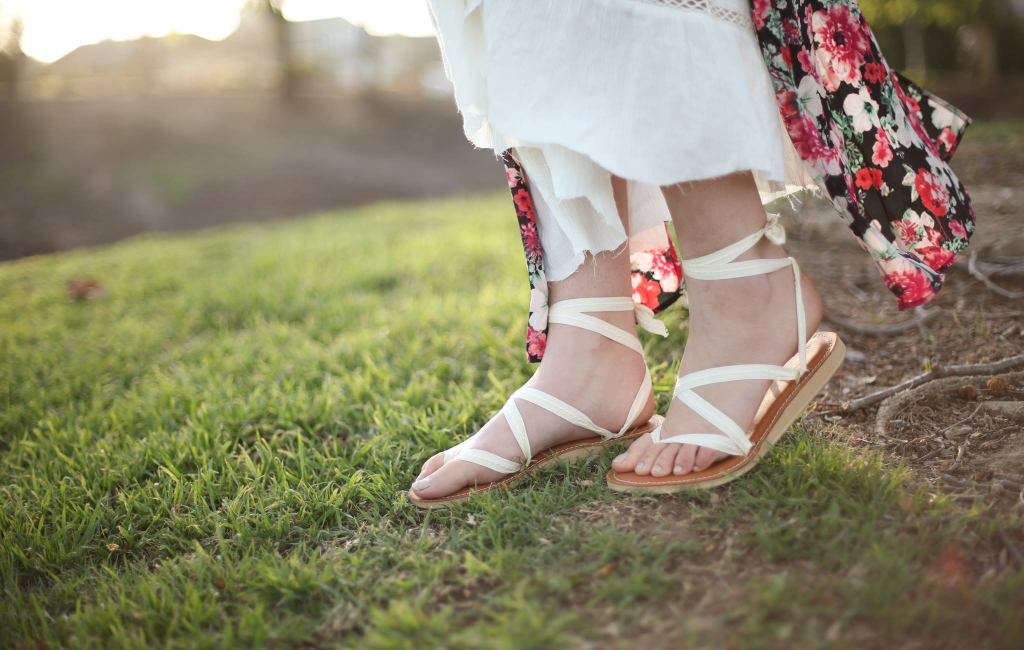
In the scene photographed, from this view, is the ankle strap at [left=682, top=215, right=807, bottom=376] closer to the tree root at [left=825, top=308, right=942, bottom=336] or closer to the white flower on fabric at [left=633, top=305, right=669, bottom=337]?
the white flower on fabric at [left=633, top=305, right=669, bottom=337]

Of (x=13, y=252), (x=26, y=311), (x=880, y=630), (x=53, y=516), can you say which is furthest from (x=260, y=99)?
(x=880, y=630)

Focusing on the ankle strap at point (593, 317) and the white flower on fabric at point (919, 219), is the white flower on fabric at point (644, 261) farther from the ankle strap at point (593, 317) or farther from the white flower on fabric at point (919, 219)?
the white flower on fabric at point (919, 219)

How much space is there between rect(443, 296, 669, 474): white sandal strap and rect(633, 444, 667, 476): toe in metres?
0.13

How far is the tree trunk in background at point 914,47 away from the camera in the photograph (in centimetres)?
1107

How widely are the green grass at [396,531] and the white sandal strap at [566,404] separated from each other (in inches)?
2.8

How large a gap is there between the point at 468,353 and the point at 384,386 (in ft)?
0.97

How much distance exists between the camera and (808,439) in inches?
41.8

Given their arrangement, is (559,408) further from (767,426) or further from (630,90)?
(630,90)

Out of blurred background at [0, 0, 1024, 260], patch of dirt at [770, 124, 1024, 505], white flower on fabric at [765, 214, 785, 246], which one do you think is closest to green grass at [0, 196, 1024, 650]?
patch of dirt at [770, 124, 1024, 505]

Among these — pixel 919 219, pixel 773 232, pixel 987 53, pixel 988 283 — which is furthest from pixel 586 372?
pixel 987 53

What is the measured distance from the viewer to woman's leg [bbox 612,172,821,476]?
3.28 ft

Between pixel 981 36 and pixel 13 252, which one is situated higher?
pixel 981 36

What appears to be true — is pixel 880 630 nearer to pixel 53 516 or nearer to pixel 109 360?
pixel 53 516

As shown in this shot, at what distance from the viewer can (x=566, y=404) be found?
113 cm
